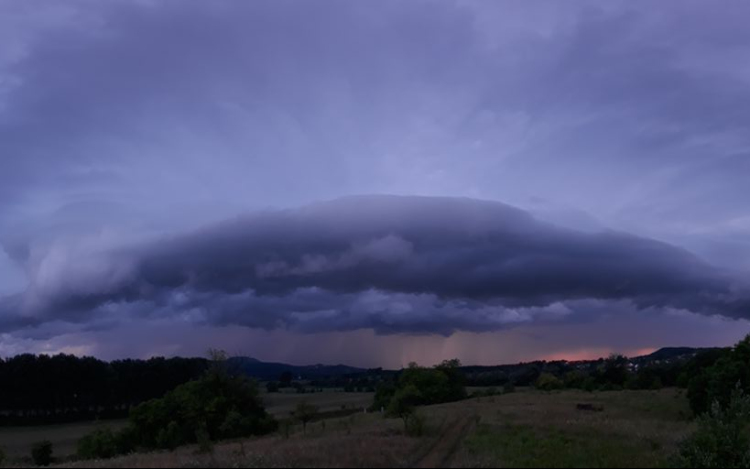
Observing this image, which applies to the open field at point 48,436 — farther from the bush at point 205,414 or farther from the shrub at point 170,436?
the shrub at point 170,436

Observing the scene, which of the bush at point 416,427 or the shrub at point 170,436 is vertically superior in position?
the bush at point 416,427

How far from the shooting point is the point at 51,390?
111 meters

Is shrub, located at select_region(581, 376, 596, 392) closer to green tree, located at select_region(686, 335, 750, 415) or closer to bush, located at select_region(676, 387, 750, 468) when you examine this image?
green tree, located at select_region(686, 335, 750, 415)

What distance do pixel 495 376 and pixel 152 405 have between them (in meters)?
118

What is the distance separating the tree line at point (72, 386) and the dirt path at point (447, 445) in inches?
2554

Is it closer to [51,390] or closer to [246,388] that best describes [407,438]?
[246,388]

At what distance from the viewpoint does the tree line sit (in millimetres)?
107938

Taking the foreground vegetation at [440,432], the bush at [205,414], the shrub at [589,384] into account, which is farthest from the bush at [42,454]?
the shrub at [589,384]

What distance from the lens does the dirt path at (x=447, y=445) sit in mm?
25828

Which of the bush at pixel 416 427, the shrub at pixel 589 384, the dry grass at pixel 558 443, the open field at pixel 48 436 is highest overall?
the bush at pixel 416 427

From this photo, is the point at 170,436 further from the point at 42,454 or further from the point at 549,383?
the point at 549,383

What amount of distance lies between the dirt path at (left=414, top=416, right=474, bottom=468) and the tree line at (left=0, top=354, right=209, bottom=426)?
6486 centimetres

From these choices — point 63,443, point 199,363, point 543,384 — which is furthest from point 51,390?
point 543,384

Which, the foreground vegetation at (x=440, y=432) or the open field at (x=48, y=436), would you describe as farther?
the open field at (x=48, y=436)
